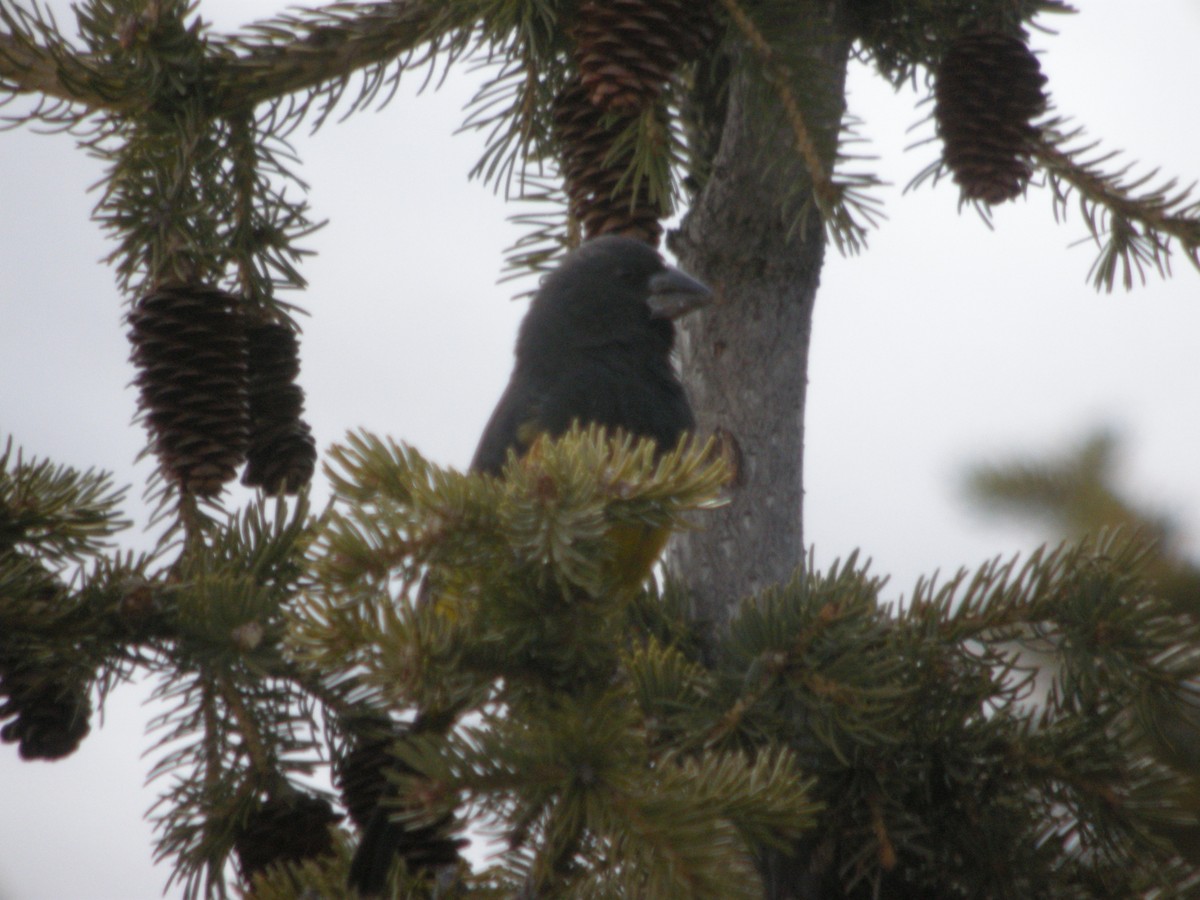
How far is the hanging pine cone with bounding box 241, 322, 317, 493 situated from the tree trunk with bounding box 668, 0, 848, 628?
733 mm

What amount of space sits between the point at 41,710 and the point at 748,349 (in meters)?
1.44

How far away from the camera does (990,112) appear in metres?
2.01

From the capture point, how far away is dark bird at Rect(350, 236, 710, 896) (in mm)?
2723

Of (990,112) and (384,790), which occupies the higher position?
(990,112)

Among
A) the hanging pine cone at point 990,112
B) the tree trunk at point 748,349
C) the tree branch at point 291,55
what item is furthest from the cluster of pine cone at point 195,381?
the hanging pine cone at point 990,112

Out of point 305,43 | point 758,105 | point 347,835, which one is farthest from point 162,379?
point 758,105

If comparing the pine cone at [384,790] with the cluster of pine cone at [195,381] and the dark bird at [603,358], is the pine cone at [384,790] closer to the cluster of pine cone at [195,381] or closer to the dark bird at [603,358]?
the cluster of pine cone at [195,381]

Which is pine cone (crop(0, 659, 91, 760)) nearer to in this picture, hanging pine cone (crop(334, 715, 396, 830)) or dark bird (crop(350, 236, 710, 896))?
hanging pine cone (crop(334, 715, 396, 830))

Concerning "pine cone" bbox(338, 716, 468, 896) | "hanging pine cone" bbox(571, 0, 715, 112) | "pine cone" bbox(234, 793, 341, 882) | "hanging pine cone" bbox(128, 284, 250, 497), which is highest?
"hanging pine cone" bbox(571, 0, 715, 112)

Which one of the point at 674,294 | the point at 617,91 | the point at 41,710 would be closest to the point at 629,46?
the point at 617,91

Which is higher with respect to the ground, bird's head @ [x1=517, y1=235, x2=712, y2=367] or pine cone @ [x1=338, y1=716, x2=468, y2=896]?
bird's head @ [x1=517, y1=235, x2=712, y2=367]

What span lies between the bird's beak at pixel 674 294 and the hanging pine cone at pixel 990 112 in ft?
1.93

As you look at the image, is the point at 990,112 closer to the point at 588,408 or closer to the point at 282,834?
the point at 588,408

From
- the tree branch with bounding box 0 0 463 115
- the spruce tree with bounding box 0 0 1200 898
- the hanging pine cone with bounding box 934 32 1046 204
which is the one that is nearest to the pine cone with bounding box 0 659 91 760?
the spruce tree with bounding box 0 0 1200 898
